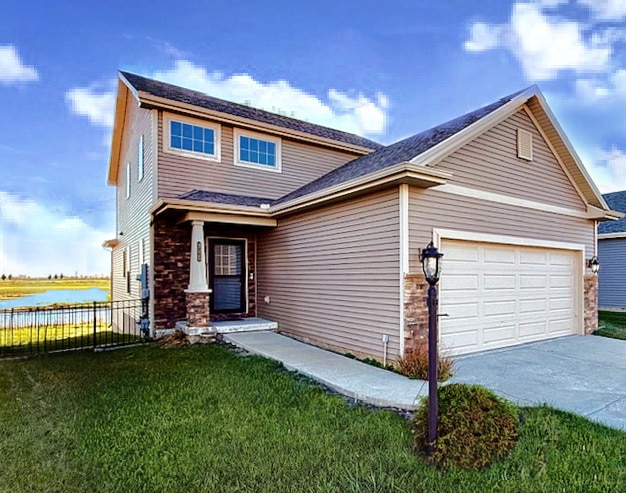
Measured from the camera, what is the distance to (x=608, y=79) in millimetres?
11414

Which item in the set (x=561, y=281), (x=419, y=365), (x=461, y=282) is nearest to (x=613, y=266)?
(x=561, y=281)

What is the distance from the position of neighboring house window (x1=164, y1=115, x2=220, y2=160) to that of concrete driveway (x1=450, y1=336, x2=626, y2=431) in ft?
26.9

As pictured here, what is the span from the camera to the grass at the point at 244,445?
3.00 meters

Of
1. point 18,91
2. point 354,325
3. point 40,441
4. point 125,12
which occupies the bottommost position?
point 40,441

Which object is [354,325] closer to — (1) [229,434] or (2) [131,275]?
(1) [229,434]

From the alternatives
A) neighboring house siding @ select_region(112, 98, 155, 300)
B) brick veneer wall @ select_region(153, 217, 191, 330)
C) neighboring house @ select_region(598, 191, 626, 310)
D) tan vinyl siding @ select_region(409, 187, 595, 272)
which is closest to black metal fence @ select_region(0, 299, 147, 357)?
brick veneer wall @ select_region(153, 217, 191, 330)

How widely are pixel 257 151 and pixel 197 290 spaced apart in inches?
187

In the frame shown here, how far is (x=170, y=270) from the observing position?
32.5ft

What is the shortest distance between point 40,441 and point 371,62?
13156mm

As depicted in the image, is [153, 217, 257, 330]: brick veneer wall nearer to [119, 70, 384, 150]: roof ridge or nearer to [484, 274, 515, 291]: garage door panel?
[119, 70, 384, 150]: roof ridge

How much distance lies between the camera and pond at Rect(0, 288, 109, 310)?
14470mm

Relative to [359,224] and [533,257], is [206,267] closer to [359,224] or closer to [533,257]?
[359,224]

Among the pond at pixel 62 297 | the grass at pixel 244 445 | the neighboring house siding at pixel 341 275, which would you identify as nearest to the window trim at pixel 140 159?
the neighboring house siding at pixel 341 275

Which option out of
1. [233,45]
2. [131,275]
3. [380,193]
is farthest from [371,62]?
[131,275]
